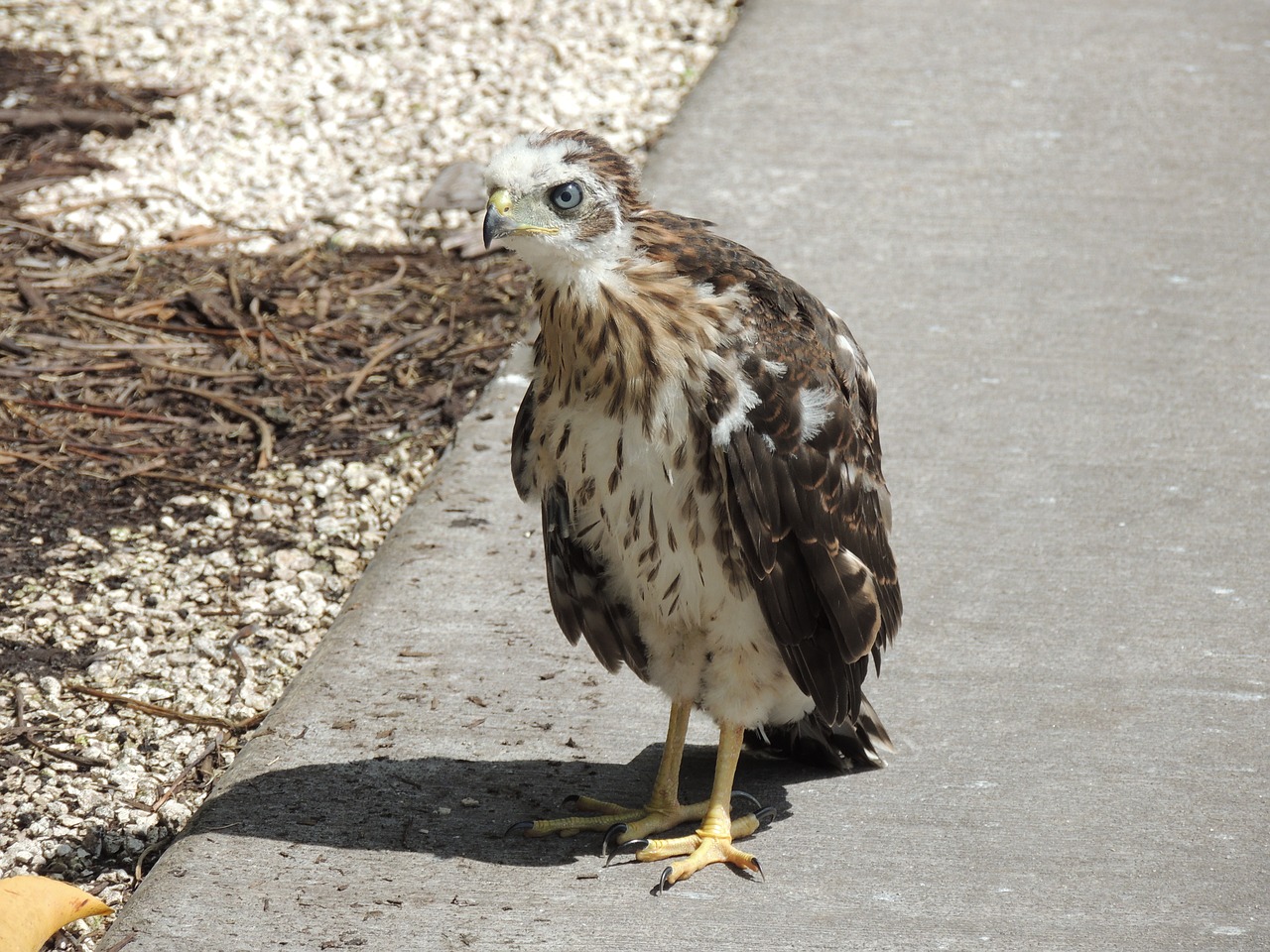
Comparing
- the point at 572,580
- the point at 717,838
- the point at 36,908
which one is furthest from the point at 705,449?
the point at 36,908

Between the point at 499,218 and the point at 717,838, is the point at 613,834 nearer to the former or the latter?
the point at 717,838

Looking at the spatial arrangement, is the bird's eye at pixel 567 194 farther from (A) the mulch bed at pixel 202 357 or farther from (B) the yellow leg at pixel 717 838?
(A) the mulch bed at pixel 202 357

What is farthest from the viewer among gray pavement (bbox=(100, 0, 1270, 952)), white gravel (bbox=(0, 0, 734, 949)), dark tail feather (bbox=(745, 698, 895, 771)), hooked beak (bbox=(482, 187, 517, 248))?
white gravel (bbox=(0, 0, 734, 949))

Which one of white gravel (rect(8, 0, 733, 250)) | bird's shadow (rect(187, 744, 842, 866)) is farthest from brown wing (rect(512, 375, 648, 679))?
white gravel (rect(8, 0, 733, 250))

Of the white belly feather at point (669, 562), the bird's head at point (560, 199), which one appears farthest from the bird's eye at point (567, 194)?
the white belly feather at point (669, 562)

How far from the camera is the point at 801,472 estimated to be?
10.7 feet

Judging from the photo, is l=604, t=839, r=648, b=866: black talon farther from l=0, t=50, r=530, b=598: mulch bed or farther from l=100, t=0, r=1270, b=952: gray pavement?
l=0, t=50, r=530, b=598: mulch bed

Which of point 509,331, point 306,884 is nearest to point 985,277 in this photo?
point 509,331

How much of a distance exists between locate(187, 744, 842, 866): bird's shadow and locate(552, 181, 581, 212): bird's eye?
1488 millimetres

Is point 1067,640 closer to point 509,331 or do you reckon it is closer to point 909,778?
point 909,778

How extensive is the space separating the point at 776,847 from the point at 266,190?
4293mm

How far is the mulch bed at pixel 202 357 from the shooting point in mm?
4953

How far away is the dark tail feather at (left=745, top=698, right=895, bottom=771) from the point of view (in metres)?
3.77

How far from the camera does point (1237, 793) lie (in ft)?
12.1
